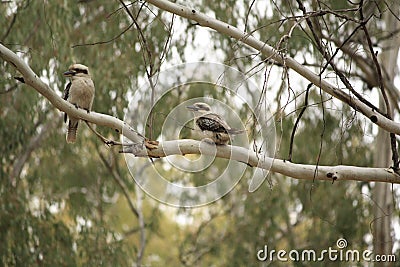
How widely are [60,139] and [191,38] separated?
143 centimetres

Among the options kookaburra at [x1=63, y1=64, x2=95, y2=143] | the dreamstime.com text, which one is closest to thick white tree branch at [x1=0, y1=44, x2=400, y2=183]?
kookaburra at [x1=63, y1=64, x2=95, y2=143]

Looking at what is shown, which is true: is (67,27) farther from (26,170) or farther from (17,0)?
(26,170)

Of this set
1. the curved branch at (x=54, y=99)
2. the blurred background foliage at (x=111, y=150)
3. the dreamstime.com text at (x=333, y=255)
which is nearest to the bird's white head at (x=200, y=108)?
the curved branch at (x=54, y=99)

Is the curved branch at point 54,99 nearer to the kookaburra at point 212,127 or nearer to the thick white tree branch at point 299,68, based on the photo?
the kookaburra at point 212,127

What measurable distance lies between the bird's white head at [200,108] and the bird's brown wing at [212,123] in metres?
0.03

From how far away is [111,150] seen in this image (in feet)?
16.0

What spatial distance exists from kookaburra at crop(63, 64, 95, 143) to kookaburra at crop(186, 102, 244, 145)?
120 cm

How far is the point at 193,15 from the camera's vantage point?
3.26m

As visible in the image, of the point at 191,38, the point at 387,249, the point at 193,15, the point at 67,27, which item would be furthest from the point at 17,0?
the point at 387,249

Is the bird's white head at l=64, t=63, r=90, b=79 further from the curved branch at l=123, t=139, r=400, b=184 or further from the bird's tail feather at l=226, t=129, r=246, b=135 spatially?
the bird's tail feather at l=226, t=129, r=246, b=135

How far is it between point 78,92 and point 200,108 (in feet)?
4.20

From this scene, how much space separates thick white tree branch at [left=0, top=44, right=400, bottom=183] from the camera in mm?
3104

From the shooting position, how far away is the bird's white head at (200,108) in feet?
10.7

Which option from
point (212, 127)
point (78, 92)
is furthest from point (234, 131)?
point (78, 92)
